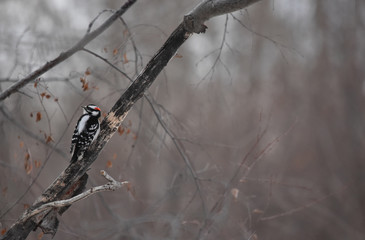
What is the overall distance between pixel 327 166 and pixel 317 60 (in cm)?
340

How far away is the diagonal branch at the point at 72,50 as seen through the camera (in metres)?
3.33

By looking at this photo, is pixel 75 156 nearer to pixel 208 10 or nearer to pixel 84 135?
pixel 84 135

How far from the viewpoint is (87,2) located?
1371 cm

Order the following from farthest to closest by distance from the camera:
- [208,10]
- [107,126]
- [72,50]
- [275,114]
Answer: [275,114], [107,126], [72,50], [208,10]

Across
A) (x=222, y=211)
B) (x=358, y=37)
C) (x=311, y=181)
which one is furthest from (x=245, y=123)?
(x=222, y=211)

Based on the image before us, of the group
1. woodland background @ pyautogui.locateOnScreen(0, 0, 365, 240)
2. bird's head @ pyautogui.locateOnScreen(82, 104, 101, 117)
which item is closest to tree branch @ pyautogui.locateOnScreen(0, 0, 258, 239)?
bird's head @ pyautogui.locateOnScreen(82, 104, 101, 117)

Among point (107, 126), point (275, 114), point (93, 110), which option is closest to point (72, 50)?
point (107, 126)

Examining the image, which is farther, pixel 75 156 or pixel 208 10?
pixel 75 156

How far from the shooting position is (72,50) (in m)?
3.46

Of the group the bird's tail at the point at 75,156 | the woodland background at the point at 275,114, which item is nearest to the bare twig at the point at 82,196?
the bird's tail at the point at 75,156

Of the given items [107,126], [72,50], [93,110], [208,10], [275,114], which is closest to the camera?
[208,10]

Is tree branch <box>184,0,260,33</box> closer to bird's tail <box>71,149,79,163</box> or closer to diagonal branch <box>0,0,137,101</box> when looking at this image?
diagonal branch <box>0,0,137,101</box>

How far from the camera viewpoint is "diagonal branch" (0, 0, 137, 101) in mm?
3334

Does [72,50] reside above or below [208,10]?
below
